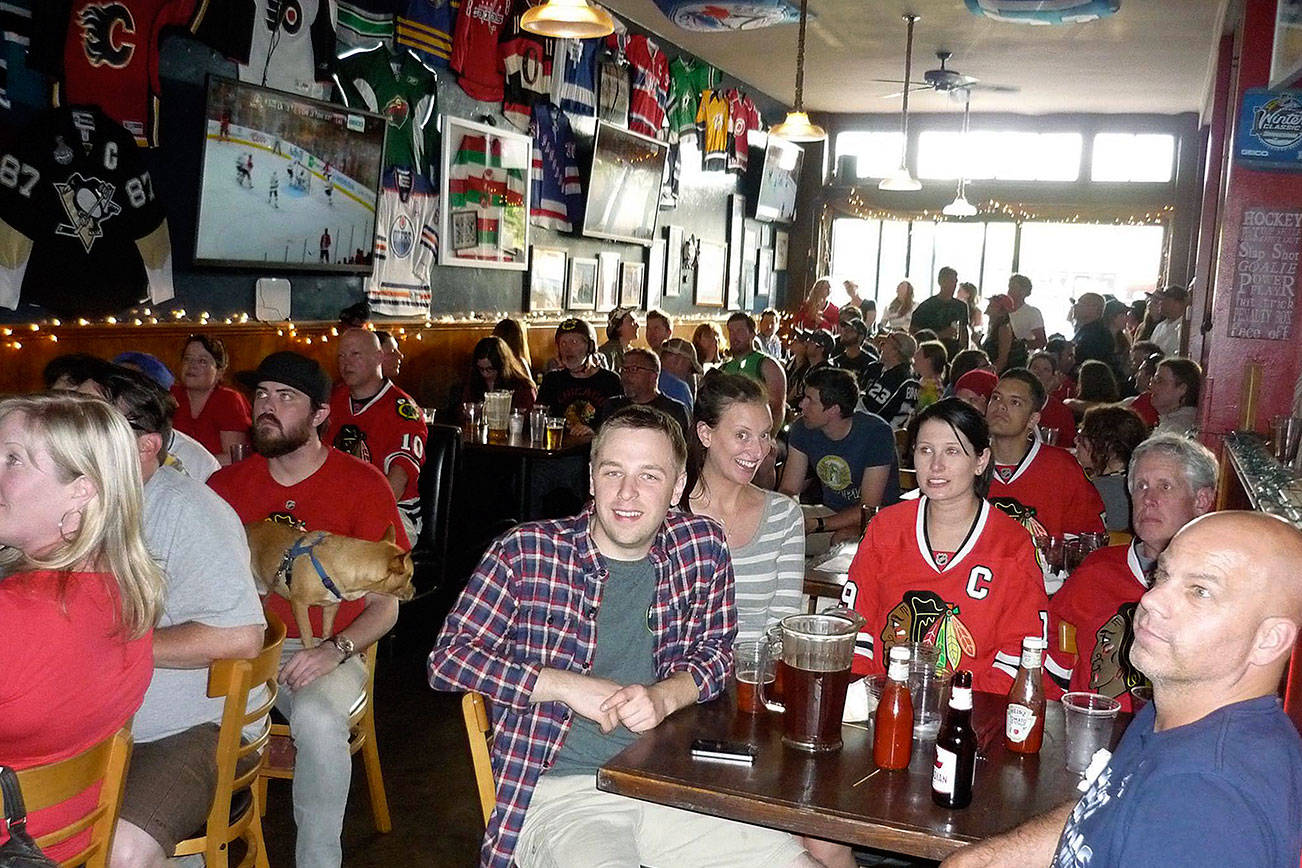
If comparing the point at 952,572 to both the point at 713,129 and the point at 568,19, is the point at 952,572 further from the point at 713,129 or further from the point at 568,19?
the point at 713,129

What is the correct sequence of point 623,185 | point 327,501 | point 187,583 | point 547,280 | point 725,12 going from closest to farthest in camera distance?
1. point 187,583
2. point 327,501
3. point 725,12
4. point 547,280
5. point 623,185

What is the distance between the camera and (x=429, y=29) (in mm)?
7039

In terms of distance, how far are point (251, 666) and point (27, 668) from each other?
1.74ft

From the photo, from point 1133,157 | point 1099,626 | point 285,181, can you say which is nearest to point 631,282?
point 285,181

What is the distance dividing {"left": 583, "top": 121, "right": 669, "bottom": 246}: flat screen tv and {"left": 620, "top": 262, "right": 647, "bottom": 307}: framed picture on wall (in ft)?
0.75

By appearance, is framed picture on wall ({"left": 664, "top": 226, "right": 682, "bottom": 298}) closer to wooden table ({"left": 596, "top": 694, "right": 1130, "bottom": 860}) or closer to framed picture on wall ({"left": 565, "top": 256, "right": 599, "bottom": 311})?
framed picture on wall ({"left": 565, "top": 256, "right": 599, "bottom": 311})

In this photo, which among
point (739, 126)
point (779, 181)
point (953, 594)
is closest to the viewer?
point (953, 594)

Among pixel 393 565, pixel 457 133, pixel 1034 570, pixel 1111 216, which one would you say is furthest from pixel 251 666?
pixel 1111 216

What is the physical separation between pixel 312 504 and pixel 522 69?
5.40 metres

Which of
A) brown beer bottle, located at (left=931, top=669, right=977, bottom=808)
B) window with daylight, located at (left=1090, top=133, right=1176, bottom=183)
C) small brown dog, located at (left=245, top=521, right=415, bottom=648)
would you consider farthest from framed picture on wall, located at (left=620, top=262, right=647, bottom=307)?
brown beer bottle, located at (left=931, top=669, right=977, bottom=808)

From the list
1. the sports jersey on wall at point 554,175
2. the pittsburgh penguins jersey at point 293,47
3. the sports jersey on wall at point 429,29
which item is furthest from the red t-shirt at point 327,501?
the sports jersey on wall at point 554,175

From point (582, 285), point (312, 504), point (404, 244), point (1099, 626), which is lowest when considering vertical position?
point (1099, 626)

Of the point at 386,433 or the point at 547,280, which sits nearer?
the point at 386,433

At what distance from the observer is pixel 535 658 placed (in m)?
2.25
